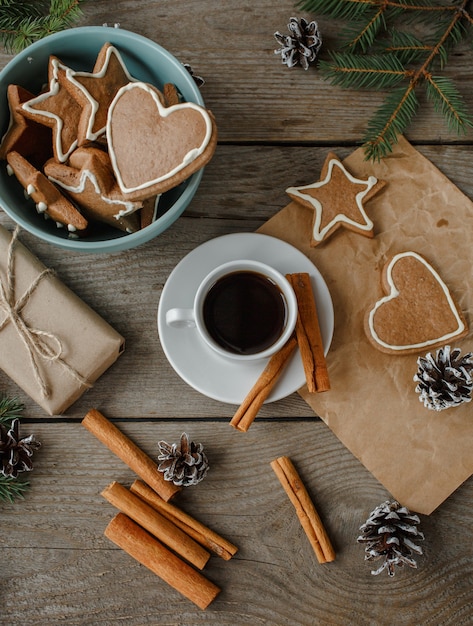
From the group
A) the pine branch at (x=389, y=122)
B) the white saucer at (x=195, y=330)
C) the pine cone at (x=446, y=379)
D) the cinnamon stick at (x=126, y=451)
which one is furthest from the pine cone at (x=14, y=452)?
the pine branch at (x=389, y=122)

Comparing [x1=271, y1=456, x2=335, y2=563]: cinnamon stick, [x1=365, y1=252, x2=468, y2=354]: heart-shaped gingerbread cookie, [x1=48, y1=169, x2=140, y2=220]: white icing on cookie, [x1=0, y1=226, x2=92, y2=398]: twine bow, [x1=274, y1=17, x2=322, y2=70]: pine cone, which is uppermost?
[x1=48, y1=169, x2=140, y2=220]: white icing on cookie

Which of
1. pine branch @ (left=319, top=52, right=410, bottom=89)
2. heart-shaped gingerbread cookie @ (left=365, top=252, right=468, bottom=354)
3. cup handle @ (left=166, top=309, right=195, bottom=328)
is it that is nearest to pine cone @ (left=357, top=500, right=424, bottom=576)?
heart-shaped gingerbread cookie @ (left=365, top=252, right=468, bottom=354)

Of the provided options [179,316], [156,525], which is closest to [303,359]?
[179,316]

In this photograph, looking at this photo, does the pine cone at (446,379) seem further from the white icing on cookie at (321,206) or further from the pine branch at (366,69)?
the pine branch at (366,69)

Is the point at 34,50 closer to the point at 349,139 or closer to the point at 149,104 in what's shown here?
the point at 149,104

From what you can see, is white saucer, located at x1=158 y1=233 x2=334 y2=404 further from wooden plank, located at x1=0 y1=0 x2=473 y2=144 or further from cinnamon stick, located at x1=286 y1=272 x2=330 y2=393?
wooden plank, located at x1=0 y1=0 x2=473 y2=144

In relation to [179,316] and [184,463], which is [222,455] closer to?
[184,463]
